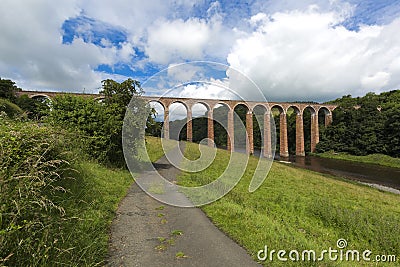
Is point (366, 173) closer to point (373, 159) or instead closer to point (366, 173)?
point (366, 173)

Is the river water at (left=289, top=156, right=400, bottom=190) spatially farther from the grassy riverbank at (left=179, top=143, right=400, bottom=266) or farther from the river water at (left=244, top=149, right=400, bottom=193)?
the grassy riverbank at (left=179, top=143, right=400, bottom=266)

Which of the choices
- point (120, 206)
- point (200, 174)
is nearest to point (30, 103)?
point (200, 174)

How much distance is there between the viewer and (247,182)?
47.7ft

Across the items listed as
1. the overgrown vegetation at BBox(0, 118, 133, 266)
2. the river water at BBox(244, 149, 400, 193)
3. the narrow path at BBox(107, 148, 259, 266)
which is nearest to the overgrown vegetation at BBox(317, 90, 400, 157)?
the river water at BBox(244, 149, 400, 193)

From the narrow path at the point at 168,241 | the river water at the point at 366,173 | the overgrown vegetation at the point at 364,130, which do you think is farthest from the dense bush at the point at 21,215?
the overgrown vegetation at the point at 364,130

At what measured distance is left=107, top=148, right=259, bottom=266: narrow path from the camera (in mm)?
4449

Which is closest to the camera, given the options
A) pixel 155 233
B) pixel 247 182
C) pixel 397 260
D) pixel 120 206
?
pixel 155 233

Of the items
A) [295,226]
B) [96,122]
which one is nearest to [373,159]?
[295,226]

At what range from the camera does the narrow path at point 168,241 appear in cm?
445

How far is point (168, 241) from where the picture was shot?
17.3 feet

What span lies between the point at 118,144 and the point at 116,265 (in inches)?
407

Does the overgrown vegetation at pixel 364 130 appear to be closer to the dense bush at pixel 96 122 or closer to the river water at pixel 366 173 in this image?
the river water at pixel 366 173

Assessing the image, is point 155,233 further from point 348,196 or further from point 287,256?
point 348,196

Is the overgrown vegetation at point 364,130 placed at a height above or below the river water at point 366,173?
above
